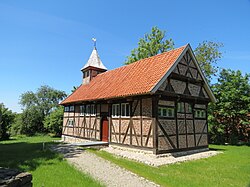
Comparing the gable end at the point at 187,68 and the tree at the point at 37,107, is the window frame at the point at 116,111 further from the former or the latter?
the tree at the point at 37,107

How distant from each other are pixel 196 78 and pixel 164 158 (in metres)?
6.63

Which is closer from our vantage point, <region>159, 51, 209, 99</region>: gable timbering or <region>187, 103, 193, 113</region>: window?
<region>159, 51, 209, 99</region>: gable timbering

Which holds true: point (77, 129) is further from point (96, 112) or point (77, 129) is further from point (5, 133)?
point (5, 133)

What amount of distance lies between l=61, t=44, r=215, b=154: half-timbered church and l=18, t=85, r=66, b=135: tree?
2184 centimetres

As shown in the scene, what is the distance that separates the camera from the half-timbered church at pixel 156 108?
1094cm

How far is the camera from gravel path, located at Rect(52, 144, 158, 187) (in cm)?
627

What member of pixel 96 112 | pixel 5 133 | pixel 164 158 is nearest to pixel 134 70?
pixel 96 112

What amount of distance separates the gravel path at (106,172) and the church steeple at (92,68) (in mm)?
13008

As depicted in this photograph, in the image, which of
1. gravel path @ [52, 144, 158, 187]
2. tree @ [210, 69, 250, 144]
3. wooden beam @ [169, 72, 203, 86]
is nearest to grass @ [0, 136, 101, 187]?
gravel path @ [52, 144, 158, 187]

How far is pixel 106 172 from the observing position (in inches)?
291

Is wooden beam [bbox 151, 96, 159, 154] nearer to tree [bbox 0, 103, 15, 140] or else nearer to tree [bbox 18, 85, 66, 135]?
tree [bbox 0, 103, 15, 140]

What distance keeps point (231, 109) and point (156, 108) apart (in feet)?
42.3

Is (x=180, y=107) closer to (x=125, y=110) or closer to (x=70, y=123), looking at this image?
(x=125, y=110)

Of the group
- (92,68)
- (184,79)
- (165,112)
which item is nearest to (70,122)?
(92,68)
